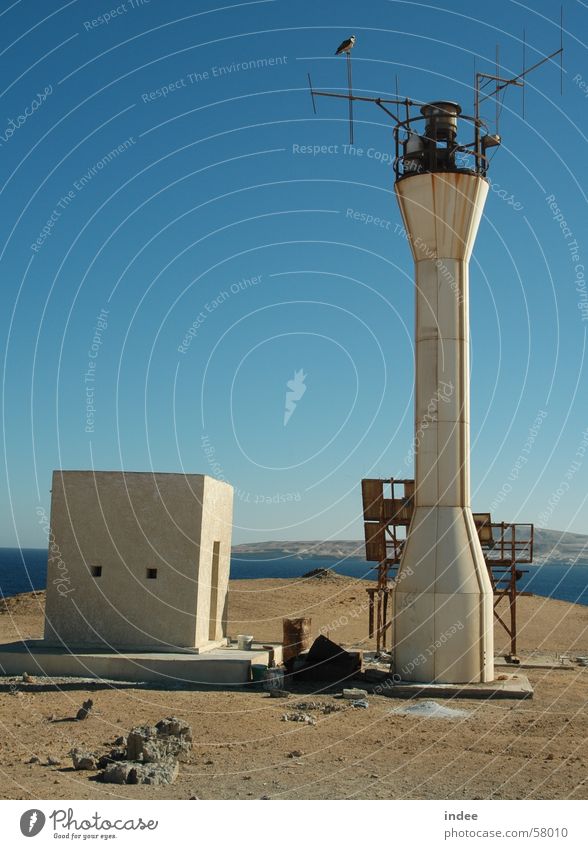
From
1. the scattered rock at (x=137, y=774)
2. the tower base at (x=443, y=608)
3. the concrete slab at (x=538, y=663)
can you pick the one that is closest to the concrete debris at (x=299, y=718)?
the tower base at (x=443, y=608)

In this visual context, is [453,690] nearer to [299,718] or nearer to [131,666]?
[299,718]

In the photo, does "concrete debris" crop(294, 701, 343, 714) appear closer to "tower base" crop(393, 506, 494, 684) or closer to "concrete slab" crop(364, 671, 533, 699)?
"concrete slab" crop(364, 671, 533, 699)

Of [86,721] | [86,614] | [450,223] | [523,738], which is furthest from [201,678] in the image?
[450,223]

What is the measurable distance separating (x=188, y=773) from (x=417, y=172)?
44.6 feet

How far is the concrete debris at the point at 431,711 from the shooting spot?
51.2 ft

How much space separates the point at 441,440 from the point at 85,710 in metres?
8.90

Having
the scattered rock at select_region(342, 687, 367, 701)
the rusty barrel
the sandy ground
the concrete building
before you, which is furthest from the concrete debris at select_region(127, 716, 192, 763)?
the rusty barrel

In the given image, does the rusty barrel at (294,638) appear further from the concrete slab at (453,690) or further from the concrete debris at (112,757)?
the concrete debris at (112,757)

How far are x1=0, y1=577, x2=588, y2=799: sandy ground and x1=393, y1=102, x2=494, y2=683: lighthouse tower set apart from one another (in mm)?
1638

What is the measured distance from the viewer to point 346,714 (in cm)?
1580

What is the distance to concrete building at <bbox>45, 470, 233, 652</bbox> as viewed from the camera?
66.3ft

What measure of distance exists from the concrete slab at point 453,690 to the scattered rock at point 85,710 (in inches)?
224

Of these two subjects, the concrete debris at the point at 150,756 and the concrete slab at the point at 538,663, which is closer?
the concrete debris at the point at 150,756

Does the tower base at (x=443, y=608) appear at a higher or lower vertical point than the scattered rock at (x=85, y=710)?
higher
